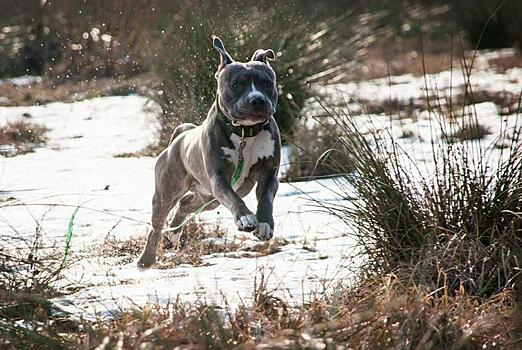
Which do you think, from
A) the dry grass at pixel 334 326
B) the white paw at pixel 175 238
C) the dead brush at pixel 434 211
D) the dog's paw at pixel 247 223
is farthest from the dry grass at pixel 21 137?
the dry grass at pixel 334 326

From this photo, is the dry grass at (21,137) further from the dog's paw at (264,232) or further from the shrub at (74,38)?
the dog's paw at (264,232)

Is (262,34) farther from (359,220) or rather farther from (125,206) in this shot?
→ (359,220)

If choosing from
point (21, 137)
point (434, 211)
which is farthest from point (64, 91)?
point (434, 211)

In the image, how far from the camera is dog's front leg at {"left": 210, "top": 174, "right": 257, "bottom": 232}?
17.6 ft

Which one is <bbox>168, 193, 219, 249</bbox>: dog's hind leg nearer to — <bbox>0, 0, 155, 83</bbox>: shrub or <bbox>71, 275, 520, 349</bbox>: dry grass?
<bbox>71, 275, 520, 349</bbox>: dry grass

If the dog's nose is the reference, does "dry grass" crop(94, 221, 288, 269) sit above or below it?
below

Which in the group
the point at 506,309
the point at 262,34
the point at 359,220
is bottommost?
the point at 506,309

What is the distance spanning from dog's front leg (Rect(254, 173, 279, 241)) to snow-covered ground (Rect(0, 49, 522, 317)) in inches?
6.6

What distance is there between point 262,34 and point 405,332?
6.83m

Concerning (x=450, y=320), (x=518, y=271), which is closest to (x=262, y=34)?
(x=518, y=271)

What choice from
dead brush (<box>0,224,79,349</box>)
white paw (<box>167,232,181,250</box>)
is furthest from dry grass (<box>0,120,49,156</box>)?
dead brush (<box>0,224,79,349</box>)

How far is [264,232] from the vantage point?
5.40 m

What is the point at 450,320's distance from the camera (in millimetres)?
4086

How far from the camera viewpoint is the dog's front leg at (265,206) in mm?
5411
